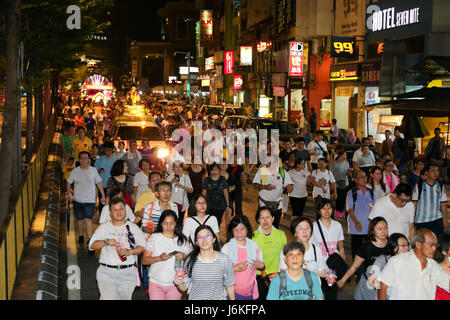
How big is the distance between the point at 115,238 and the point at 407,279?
3065 millimetres

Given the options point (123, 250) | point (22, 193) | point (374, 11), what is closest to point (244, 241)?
point (123, 250)

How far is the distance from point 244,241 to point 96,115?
97.8 feet

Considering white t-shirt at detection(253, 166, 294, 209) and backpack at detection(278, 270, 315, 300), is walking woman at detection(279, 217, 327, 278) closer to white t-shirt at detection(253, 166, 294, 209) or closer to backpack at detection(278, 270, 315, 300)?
backpack at detection(278, 270, 315, 300)

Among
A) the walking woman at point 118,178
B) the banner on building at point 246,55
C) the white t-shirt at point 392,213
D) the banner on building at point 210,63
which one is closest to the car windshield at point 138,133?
the walking woman at point 118,178

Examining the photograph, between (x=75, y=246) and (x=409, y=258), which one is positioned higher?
(x=409, y=258)

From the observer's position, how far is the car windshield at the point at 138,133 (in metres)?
20.3

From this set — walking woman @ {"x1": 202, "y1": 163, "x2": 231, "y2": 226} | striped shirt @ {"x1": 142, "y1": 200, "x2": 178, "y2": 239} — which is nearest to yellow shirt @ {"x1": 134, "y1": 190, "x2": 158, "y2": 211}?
striped shirt @ {"x1": 142, "y1": 200, "x2": 178, "y2": 239}

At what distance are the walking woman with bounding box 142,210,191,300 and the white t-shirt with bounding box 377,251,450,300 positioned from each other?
206 cm

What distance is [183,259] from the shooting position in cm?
665

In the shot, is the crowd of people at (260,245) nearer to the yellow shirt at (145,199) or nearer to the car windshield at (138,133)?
the yellow shirt at (145,199)

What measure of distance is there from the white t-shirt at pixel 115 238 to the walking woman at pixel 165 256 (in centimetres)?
24

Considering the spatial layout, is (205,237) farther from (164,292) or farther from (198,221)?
(198,221)

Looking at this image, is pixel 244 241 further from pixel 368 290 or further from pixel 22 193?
pixel 22 193

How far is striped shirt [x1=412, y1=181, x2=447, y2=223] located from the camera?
1050 cm
